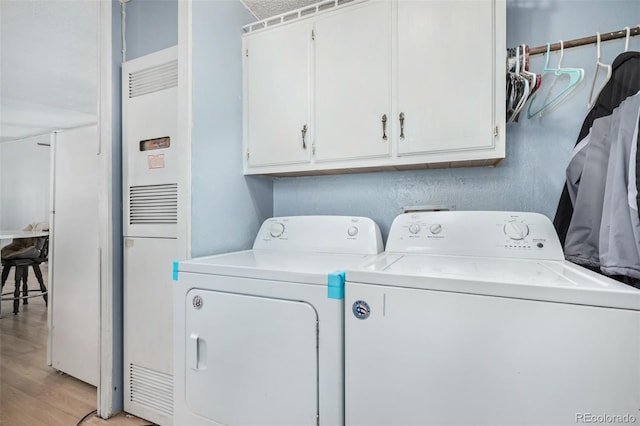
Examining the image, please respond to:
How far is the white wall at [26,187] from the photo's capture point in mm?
4801

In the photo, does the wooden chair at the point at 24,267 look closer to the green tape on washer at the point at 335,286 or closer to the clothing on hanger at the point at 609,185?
the green tape on washer at the point at 335,286

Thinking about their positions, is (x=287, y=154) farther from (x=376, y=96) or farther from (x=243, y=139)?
(x=376, y=96)

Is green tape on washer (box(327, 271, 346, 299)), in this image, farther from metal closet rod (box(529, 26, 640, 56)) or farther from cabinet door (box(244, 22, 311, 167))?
metal closet rod (box(529, 26, 640, 56))

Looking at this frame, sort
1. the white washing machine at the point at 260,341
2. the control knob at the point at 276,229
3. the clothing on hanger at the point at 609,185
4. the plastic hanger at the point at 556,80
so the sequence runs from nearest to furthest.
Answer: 1. the clothing on hanger at the point at 609,185
2. the white washing machine at the point at 260,341
3. the plastic hanger at the point at 556,80
4. the control knob at the point at 276,229

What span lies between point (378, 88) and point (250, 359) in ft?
4.46

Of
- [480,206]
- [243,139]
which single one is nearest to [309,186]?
[243,139]

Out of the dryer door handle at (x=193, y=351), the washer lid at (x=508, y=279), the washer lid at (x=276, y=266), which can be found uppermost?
the washer lid at (x=508, y=279)

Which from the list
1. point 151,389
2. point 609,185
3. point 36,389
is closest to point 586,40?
point 609,185

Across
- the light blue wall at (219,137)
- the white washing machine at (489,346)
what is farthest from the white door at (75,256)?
the white washing machine at (489,346)

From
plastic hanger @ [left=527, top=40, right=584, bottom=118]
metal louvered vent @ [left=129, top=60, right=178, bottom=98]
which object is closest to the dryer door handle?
metal louvered vent @ [left=129, top=60, right=178, bottom=98]

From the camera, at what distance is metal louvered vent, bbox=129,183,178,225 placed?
1.80 meters

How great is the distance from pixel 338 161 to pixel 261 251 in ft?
2.21

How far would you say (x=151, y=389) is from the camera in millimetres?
1840

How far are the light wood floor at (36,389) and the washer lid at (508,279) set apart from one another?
1.79 metres
